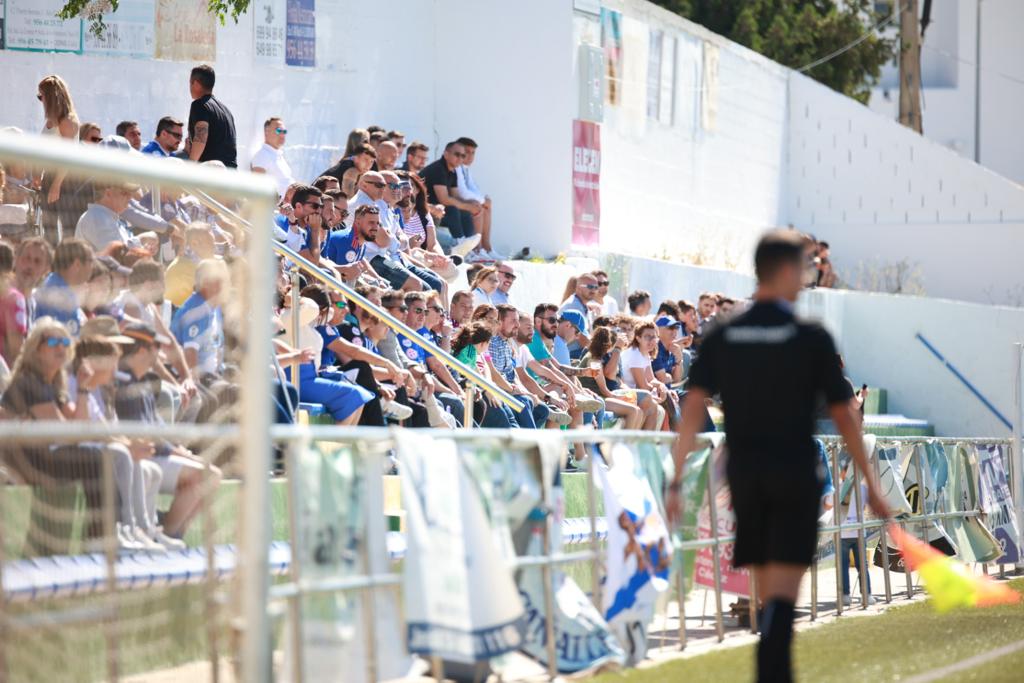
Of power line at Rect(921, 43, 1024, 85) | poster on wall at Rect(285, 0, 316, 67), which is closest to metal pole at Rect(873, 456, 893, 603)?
poster on wall at Rect(285, 0, 316, 67)

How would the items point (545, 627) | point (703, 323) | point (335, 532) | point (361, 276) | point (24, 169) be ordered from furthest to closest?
point (703, 323) < point (361, 276) < point (24, 169) < point (545, 627) < point (335, 532)

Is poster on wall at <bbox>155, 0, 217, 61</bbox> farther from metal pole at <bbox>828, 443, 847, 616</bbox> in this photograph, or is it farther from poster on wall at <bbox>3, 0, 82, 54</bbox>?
metal pole at <bbox>828, 443, 847, 616</bbox>

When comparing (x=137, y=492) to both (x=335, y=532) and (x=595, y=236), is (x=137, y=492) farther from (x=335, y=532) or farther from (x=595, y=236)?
(x=595, y=236)

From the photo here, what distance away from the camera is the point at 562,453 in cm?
883

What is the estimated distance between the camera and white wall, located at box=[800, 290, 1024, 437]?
28.1m

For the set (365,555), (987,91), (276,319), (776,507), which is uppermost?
(987,91)

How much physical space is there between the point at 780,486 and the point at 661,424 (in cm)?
1099

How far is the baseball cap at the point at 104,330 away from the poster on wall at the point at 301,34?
13.3 metres

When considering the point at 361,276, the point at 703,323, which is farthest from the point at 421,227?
the point at 703,323

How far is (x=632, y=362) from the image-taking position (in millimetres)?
17391

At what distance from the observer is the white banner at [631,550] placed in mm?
9102

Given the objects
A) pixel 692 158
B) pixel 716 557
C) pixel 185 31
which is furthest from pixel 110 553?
pixel 692 158

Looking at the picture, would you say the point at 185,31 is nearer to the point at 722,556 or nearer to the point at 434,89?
the point at 434,89

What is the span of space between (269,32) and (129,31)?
6.49 feet
